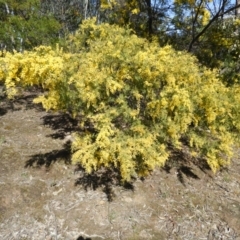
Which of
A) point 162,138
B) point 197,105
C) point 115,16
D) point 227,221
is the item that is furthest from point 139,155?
point 115,16

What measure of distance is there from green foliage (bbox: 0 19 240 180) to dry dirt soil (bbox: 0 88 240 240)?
863 mm

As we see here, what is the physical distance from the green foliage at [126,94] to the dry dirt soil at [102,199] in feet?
2.83

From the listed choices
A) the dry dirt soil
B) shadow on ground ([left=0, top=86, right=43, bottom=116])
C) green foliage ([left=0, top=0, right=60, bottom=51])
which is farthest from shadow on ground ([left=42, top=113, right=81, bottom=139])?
green foliage ([left=0, top=0, right=60, bottom=51])

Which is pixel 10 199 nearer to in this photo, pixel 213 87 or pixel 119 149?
pixel 119 149

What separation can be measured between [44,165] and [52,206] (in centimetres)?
115

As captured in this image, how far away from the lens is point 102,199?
4.78 metres

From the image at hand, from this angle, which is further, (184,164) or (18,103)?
(18,103)

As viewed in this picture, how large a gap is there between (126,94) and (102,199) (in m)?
1.83

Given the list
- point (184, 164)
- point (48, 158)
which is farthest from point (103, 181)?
point (184, 164)

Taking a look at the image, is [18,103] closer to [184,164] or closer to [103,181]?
[103,181]

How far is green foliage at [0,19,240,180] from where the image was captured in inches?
148

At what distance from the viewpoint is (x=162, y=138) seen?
429 centimetres

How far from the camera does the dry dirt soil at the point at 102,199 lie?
423 centimetres

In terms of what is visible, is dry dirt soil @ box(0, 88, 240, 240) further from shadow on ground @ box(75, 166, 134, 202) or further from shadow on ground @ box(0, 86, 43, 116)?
shadow on ground @ box(0, 86, 43, 116)
